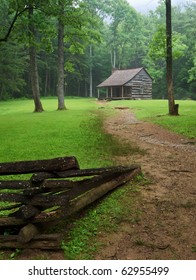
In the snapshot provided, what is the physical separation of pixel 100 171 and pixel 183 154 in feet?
17.6

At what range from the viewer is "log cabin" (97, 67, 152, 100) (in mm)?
56656

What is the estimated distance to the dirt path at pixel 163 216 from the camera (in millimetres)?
5117

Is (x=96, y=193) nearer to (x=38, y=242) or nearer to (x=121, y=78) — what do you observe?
(x=38, y=242)

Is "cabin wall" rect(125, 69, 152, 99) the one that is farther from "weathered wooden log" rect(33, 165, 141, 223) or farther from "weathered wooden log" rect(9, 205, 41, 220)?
"weathered wooden log" rect(9, 205, 41, 220)

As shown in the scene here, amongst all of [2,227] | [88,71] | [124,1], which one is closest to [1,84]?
[88,71]

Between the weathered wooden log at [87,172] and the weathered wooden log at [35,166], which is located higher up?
the weathered wooden log at [35,166]

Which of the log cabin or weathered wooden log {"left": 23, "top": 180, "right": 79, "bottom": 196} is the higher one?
the log cabin

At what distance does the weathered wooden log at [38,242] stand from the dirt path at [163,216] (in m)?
0.74

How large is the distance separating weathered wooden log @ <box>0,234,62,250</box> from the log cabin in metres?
50.7

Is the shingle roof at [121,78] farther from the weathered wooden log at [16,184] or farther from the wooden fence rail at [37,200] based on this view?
the weathered wooden log at [16,184]

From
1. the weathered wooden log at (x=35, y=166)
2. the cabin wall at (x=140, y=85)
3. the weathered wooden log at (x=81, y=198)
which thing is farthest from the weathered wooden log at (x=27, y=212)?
the cabin wall at (x=140, y=85)

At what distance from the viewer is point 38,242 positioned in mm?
5223

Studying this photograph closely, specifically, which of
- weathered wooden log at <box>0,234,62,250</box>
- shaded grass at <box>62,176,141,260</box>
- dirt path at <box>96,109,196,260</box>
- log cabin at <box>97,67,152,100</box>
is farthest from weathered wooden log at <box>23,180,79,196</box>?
log cabin at <box>97,67,152,100</box>

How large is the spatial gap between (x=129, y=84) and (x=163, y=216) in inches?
Answer: 2043
